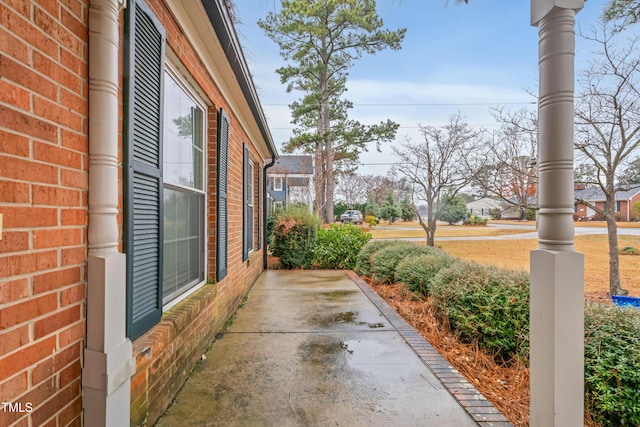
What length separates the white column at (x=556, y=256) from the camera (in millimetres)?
1697

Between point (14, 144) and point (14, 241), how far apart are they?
32 cm

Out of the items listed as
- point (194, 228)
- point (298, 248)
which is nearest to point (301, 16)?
point (298, 248)

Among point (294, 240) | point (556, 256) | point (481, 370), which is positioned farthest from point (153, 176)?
point (294, 240)

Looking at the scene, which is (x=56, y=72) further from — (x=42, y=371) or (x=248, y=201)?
(x=248, y=201)

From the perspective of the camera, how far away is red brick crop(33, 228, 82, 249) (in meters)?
1.21

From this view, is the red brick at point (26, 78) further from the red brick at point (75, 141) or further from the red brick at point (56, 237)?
the red brick at point (56, 237)

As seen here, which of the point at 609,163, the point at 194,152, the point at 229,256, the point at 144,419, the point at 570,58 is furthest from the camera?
the point at 609,163

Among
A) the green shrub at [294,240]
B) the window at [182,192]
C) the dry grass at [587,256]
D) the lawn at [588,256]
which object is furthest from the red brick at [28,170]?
the green shrub at [294,240]

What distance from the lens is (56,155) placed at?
4.22 feet

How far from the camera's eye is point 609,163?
5.73m

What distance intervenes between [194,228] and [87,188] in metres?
1.90

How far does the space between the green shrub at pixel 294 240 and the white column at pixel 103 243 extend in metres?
6.87

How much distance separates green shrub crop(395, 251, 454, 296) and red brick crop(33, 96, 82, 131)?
4.42 m

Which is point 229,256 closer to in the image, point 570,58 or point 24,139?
point 24,139
